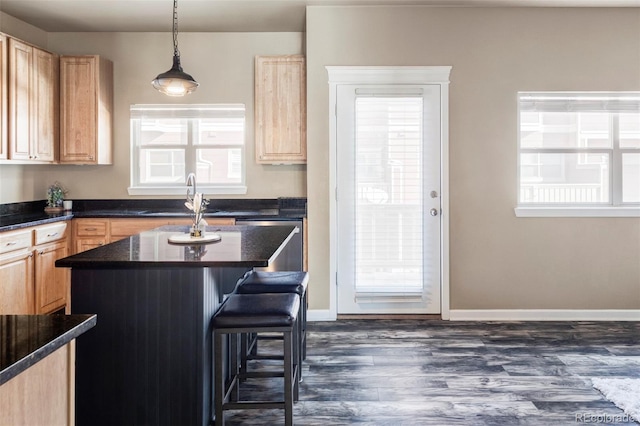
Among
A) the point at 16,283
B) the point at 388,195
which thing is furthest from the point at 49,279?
the point at 388,195

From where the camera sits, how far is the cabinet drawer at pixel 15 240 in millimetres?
3477

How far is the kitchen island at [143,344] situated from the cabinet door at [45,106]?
267cm

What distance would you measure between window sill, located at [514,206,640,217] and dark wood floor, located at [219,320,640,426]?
0.92 meters

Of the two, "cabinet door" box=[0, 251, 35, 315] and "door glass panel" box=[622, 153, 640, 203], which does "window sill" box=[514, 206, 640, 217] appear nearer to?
"door glass panel" box=[622, 153, 640, 203]

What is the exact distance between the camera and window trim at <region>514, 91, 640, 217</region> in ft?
13.6

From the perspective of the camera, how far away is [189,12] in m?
4.21

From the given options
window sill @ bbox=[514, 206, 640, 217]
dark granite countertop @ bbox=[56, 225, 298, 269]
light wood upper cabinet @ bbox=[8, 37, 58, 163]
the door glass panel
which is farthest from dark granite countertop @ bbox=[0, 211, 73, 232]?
the door glass panel

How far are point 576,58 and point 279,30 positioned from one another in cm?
272

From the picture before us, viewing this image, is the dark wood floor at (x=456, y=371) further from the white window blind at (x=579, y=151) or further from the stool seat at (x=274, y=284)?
the white window blind at (x=579, y=151)

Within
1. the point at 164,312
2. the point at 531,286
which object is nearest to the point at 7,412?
the point at 164,312

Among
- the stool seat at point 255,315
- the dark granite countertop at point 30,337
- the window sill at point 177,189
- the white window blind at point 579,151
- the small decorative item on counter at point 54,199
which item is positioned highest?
the white window blind at point 579,151

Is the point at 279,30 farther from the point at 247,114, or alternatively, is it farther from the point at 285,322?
the point at 285,322

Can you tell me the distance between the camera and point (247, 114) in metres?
4.82

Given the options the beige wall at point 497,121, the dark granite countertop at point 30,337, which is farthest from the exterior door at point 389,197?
the dark granite countertop at point 30,337
